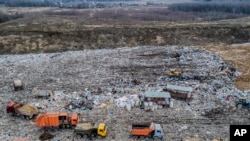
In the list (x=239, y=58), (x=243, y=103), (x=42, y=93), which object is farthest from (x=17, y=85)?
(x=239, y=58)

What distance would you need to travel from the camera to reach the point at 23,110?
27.8 m

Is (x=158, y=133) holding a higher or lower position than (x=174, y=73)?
lower

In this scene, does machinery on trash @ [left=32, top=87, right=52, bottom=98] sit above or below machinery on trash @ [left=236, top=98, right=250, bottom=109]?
above

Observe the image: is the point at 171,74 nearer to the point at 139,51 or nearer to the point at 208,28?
the point at 139,51

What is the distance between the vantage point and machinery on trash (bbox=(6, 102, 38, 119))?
2781 cm

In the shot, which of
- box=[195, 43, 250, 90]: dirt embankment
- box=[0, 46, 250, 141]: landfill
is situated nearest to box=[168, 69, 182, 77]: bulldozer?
box=[0, 46, 250, 141]: landfill

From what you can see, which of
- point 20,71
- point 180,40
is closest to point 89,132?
point 20,71

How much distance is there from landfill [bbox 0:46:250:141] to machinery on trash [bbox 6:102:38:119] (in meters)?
0.56

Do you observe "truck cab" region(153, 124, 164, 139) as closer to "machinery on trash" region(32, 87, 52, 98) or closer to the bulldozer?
"machinery on trash" region(32, 87, 52, 98)

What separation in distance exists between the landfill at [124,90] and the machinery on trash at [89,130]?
62 centimetres

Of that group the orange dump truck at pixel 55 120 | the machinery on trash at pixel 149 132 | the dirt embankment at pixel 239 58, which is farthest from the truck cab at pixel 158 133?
the dirt embankment at pixel 239 58

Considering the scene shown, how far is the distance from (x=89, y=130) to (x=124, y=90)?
9767mm

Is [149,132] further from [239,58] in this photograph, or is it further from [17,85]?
[239,58]

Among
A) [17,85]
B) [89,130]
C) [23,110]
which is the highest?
[17,85]
